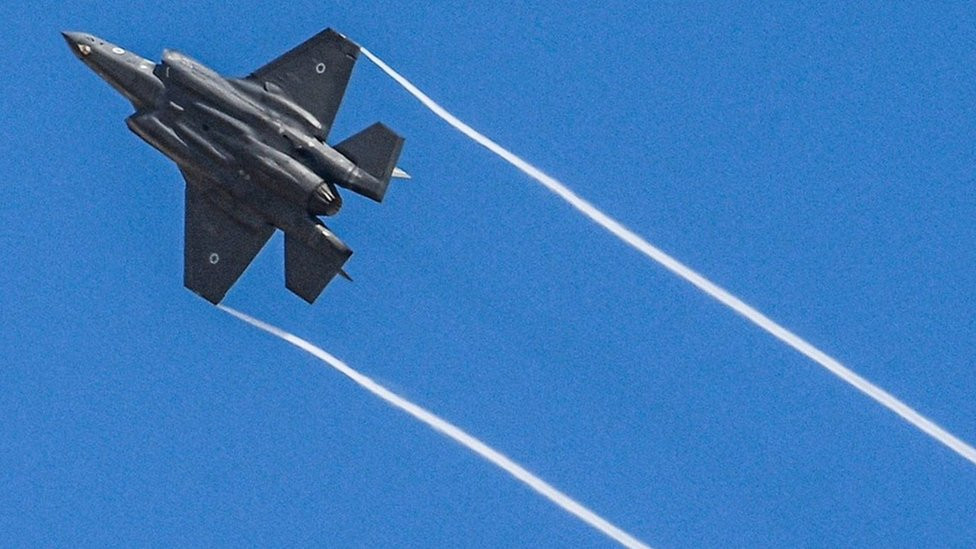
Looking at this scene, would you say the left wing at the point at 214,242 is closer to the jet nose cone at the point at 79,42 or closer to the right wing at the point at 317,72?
the right wing at the point at 317,72

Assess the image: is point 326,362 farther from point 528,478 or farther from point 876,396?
point 876,396

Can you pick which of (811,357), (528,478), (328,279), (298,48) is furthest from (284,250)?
(811,357)

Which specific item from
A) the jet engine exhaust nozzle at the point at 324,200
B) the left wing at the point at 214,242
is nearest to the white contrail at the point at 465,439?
the left wing at the point at 214,242

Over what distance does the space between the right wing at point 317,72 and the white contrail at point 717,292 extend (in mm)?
1527

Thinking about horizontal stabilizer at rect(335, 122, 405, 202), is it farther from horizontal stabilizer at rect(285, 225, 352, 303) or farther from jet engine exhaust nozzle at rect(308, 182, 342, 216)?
horizontal stabilizer at rect(285, 225, 352, 303)

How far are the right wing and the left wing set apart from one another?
70.5 inches

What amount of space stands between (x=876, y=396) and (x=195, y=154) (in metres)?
10.6

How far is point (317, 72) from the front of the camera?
3175 cm

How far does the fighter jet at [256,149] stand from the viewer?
1218 inches

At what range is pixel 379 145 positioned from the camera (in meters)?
31.0

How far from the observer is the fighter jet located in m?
30.9

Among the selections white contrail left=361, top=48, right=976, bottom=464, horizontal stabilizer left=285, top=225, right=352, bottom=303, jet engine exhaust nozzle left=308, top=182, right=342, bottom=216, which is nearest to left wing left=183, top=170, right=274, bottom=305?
horizontal stabilizer left=285, top=225, right=352, bottom=303

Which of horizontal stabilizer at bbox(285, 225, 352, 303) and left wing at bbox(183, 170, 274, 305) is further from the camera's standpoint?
left wing at bbox(183, 170, 274, 305)

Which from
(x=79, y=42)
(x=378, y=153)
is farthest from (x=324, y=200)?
(x=79, y=42)
